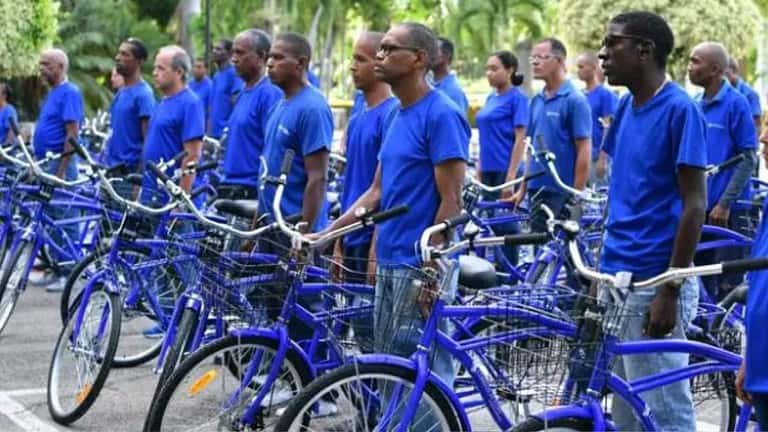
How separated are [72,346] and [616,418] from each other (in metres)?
3.32

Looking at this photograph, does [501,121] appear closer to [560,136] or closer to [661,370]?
[560,136]

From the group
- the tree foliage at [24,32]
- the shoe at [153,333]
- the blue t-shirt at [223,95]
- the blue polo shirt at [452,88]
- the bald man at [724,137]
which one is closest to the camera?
the bald man at [724,137]

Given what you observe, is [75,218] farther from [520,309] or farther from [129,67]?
[520,309]

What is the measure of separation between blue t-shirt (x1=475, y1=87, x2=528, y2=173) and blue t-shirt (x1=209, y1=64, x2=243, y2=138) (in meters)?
3.53

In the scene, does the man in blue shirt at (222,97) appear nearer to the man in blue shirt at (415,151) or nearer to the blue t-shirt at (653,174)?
the man in blue shirt at (415,151)

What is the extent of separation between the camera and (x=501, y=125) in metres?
10.9

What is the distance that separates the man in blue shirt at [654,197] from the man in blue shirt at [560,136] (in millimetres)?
4023

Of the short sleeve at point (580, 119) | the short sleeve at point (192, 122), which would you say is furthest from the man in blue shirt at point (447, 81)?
the short sleeve at point (192, 122)

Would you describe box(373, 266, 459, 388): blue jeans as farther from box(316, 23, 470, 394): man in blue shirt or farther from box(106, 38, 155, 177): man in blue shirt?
box(106, 38, 155, 177): man in blue shirt

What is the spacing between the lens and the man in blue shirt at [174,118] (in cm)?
916

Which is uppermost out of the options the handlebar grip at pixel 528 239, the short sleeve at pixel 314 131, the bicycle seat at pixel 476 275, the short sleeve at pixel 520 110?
the short sleeve at pixel 314 131

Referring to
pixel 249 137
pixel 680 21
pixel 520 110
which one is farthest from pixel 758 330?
pixel 680 21

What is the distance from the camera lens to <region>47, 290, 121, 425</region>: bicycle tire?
6621mm

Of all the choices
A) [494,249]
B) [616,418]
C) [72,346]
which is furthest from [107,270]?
[616,418]
